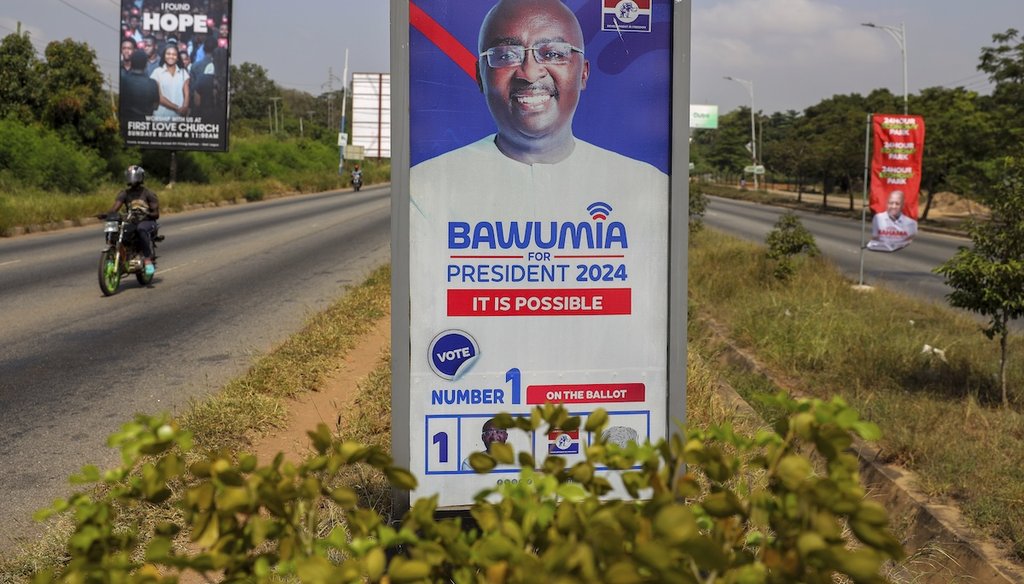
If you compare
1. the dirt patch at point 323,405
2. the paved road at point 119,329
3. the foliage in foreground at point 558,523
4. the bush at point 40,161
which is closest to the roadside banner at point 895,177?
the paved road at point 119,329

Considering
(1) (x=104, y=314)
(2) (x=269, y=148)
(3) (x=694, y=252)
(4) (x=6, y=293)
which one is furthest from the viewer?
(2) (x=269, y=148)

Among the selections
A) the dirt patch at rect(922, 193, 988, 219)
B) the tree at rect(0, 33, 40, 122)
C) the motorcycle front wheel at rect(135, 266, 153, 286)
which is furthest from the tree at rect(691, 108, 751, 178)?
Result: the motorcycle front wheel at rect(135, 266, 153, 286)

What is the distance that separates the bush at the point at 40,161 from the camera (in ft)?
97.1

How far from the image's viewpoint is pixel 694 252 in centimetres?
1742

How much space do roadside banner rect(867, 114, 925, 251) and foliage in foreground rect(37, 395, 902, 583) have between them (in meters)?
12.0

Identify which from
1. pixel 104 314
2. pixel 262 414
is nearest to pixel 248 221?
pixel 104 314

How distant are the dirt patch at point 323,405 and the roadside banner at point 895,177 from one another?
750cm

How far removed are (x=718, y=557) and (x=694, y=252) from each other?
54.5ft

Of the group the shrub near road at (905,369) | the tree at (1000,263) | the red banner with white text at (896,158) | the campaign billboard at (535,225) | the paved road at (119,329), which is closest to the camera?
the campaign billboard at (535,225)

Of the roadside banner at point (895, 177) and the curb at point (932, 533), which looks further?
the roadside banner at point (895, 177)

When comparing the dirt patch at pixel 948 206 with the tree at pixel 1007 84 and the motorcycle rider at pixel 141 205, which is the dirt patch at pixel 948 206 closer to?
the tree at pixel 1007 84

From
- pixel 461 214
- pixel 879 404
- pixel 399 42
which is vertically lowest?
pixel 879 404

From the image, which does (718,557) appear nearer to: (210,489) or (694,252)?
(210,489)

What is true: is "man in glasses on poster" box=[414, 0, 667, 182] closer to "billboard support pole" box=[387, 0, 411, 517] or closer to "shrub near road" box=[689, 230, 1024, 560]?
"billboard support pole" box=[387, 0, 411, 517]
